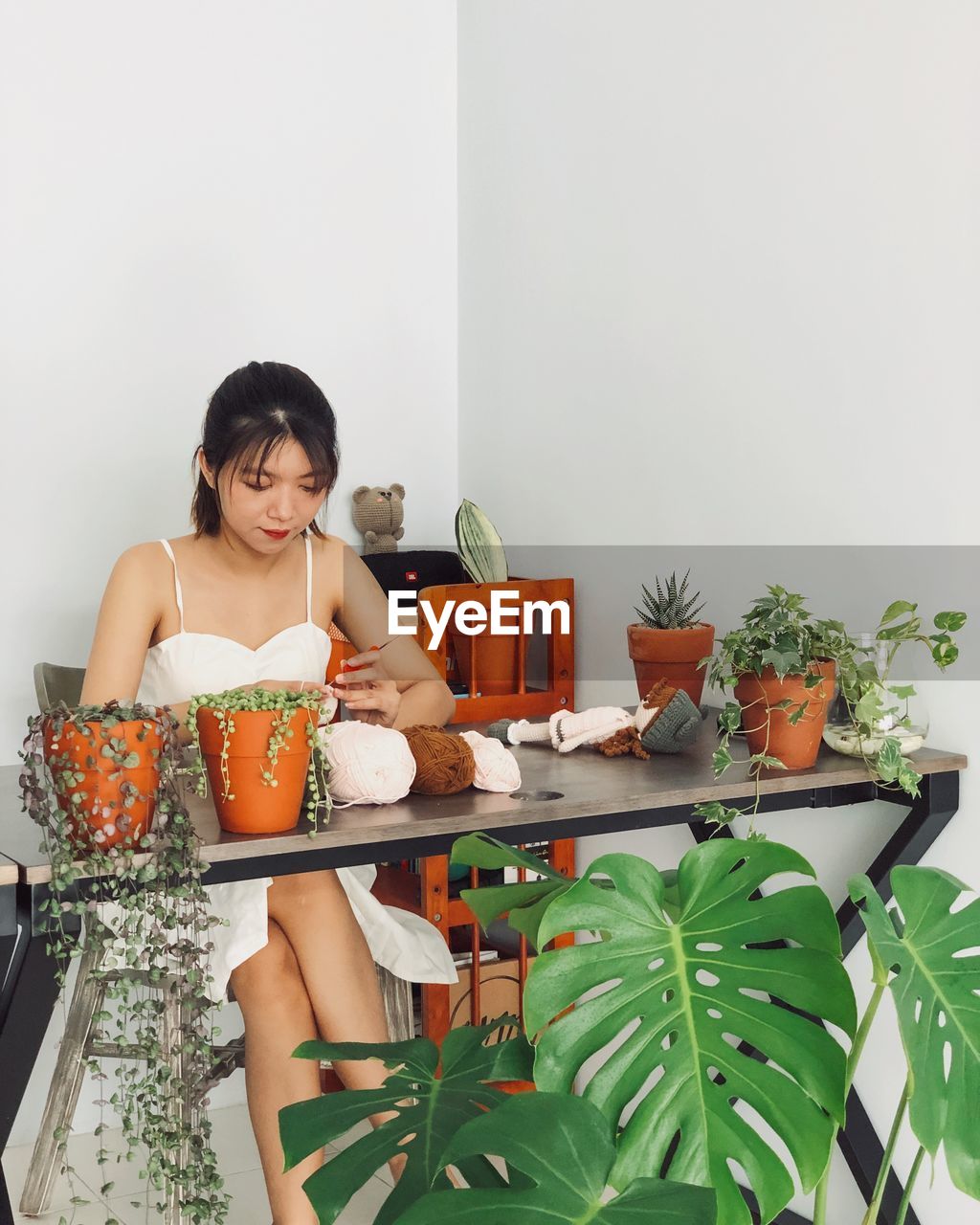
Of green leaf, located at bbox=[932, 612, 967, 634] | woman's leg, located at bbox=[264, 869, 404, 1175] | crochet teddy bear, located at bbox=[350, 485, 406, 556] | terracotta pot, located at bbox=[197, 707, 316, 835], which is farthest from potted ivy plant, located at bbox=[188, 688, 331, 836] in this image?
crochet teddy bear, located at bbox=[350, 485, 406, 556]

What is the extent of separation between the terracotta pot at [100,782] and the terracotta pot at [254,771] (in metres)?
0.09

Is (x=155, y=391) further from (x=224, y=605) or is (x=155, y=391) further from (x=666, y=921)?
(x=666, y=921)

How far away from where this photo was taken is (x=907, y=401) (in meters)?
1.86

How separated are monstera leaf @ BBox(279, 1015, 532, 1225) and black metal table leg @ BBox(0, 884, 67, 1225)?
1.20ft

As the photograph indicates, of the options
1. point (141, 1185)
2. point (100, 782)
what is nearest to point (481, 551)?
point (100, 782)

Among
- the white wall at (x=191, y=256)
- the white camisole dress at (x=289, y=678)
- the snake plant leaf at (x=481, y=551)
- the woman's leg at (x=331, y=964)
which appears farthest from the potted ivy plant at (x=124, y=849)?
the white wall at (x=191, y=256)

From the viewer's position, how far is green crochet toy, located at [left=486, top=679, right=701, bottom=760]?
191cm

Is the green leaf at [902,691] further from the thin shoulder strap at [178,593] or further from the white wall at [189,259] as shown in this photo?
the white wall at [189,259]

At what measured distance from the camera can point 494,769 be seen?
1.71m

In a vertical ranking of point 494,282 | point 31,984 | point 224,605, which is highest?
point 494,282

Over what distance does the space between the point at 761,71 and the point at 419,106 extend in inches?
46.8

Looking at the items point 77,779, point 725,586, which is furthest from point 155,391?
point 77,779

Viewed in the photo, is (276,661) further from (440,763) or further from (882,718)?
(882,718)

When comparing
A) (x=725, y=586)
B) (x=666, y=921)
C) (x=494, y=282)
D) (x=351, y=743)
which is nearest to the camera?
(x=666, y=921)
